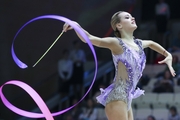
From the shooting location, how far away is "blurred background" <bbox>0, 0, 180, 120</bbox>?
1063cm

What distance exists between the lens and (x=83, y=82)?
444 inches

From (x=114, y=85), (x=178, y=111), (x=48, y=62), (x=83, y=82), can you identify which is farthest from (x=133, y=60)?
(x=48, y=62)

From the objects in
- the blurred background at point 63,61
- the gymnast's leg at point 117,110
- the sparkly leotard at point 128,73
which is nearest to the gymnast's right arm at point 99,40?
the sparkly leotard at point 128,73

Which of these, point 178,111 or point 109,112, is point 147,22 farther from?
point 109,112

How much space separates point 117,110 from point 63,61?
5.75 m

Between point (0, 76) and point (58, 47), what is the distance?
154cm

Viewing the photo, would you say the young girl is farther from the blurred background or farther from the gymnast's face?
the blurred background

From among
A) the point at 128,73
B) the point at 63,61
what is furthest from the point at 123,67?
the point at 63,61

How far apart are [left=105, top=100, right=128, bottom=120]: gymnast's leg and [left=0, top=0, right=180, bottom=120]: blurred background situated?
4.80 m

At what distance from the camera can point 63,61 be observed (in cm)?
1077

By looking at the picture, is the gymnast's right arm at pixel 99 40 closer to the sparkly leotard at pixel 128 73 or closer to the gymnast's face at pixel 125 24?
the sparkly leotard at pixel 128 73

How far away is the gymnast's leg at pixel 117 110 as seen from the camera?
5.06m

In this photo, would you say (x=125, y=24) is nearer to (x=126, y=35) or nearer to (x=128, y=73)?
(x=126, y=35)

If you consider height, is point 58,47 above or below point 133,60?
above
